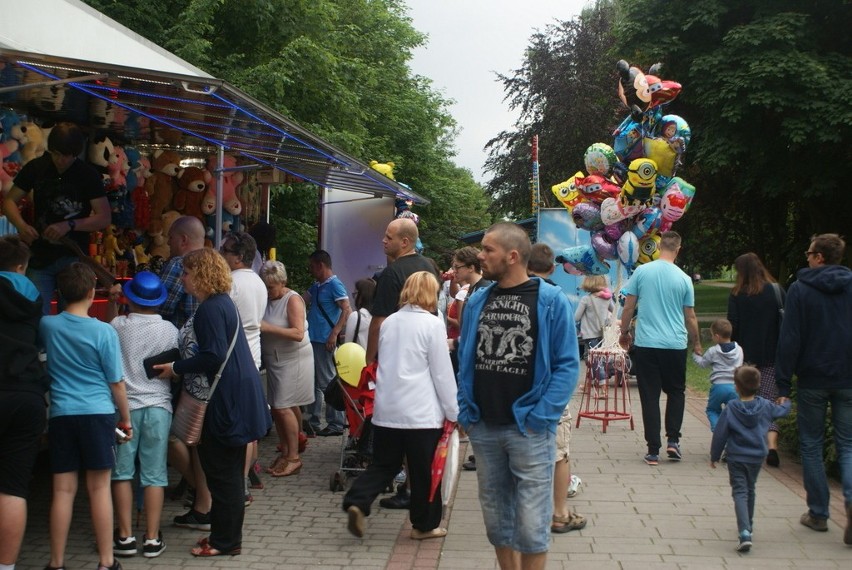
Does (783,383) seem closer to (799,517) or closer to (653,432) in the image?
(799,517)

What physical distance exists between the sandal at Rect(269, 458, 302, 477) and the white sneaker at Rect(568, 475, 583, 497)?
7.64 ft

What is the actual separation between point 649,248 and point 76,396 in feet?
29.8

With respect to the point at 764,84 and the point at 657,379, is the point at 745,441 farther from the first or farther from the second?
the point at 764,84

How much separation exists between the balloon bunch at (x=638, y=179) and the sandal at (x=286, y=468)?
6262mm

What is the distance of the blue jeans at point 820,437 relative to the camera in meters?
6.21

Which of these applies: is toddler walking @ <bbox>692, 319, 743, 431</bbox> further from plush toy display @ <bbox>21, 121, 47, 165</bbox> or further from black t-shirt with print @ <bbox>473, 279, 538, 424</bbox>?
plush toy display @ <bbox>21, 121, 47, 165</bbox>

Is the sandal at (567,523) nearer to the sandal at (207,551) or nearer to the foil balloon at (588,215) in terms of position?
the sandal at (207,551)

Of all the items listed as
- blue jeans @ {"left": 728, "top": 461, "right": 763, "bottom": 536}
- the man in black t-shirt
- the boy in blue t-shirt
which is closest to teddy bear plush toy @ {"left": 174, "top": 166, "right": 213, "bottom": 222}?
the man in black t-shirt

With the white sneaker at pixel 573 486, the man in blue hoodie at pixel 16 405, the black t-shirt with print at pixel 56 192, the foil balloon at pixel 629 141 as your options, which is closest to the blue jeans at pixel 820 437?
the white sneaker at pixel 573 486

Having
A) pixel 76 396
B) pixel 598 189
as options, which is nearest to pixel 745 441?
pixel 76 396

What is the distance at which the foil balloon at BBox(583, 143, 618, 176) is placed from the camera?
13.3 m

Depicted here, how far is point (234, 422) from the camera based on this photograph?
18.9ft

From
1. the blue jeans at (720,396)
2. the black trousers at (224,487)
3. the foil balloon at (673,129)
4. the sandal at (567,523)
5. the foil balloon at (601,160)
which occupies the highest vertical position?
the foil balloon at (673,129)

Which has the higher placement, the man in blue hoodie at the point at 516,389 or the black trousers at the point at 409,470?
the man in blue hoodie at the point at 516,389
